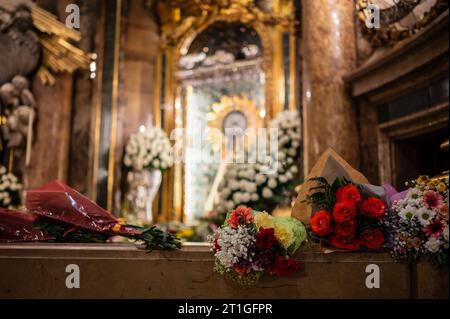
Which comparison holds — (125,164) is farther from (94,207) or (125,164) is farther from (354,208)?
(354,208)

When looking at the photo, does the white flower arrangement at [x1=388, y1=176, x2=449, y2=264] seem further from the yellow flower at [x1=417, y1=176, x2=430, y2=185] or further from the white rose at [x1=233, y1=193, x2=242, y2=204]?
the white rose at [x1=233, y1=193, x2=242, y2=204]

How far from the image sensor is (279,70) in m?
7.83

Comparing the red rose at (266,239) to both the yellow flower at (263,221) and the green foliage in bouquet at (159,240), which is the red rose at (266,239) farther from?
the green foliage in bouquet at (159,240)

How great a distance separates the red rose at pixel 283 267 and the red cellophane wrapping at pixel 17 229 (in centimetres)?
154

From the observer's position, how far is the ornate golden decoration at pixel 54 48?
276 inches

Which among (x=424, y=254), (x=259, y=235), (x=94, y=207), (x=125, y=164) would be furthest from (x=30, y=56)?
(x=424, y=254)

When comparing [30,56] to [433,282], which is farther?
[30,56]

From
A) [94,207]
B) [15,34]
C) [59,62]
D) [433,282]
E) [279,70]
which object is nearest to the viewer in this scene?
[433,282]

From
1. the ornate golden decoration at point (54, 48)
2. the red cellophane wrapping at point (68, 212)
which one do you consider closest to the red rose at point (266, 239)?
the red cellophane wrapping at point (68, 212)

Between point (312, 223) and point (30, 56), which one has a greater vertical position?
point (30, 56)

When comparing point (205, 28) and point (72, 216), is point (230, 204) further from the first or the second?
point (205, 28)

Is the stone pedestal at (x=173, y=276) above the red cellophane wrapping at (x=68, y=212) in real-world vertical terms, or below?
below

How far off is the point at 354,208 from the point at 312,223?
0.24 metres

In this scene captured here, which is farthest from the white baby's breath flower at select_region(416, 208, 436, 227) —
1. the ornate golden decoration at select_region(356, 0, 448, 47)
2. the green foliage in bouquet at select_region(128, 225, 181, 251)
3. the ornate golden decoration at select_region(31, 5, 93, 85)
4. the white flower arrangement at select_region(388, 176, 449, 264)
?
the ornate golden decoration at select_region(31, 5, 93, 85)
